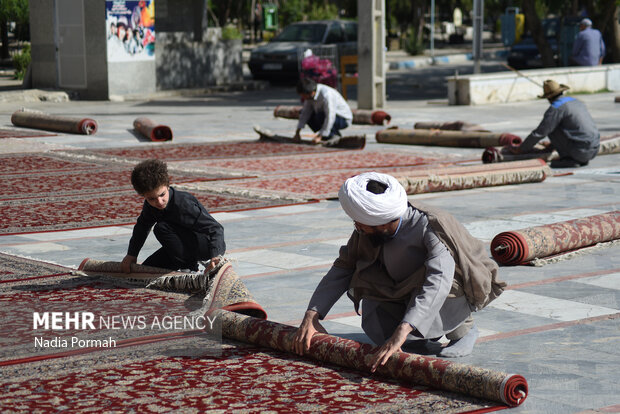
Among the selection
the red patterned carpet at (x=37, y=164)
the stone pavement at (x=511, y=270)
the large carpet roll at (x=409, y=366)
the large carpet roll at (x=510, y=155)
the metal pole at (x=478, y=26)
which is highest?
the metal pole at (x=478, y=26)

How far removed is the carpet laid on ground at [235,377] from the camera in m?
4.36

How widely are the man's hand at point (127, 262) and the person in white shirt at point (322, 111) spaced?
27.3ft

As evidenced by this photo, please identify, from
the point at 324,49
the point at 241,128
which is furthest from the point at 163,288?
the point at 324,49

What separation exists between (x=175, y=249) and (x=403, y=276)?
2060 mm

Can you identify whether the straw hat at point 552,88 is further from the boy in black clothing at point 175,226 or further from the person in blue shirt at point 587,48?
the person in blue shirt at point 587,48

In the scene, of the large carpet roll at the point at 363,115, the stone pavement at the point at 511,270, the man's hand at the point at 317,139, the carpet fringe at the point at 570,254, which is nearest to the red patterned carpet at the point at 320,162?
the man's hand at the point at 317,139

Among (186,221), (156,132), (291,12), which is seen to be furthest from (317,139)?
(291,12)

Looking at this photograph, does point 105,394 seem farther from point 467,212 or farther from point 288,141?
point 288,141

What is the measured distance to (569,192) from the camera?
1095cm

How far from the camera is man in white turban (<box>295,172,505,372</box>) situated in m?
4.65

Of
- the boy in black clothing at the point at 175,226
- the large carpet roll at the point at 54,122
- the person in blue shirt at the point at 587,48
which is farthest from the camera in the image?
the person in blue shirt at the point at 587,48

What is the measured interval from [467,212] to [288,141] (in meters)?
6.49

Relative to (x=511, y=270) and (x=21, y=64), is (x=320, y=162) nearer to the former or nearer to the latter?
(x=511, y=270)

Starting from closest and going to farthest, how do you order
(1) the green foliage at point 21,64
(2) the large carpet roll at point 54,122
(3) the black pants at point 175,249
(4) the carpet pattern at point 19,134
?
(3) the black pants at point 175,249 → (4) the carpet pattern at point 19,134 → (2) the large carpet roll at point 54,122 → (1) the green foliage at point 21,64
